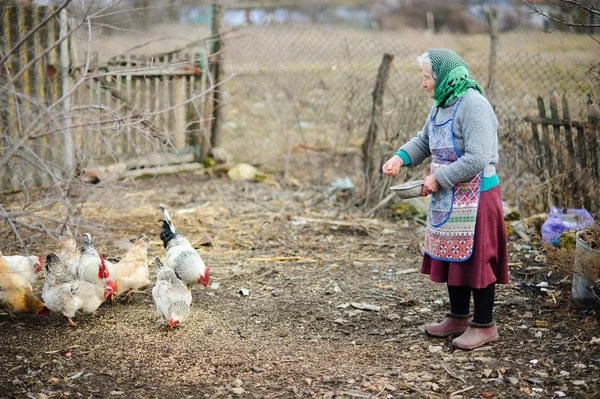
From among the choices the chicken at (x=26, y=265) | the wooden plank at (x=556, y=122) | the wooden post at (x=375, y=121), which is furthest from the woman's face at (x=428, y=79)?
the wooden post at (x=375, y=121)

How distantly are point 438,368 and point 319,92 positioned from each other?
6093 millimetres

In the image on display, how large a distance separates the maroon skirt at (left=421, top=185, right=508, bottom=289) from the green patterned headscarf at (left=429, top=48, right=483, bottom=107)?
2.14 feet

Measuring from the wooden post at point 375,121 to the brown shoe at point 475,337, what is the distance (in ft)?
11.3

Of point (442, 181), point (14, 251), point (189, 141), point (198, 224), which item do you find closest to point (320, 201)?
point (198, 224)

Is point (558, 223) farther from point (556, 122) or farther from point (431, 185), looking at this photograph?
point (431, 185)

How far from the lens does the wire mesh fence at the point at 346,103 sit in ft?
22.7

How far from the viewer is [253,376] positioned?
3877 millimetres

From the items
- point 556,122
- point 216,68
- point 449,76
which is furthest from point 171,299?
point 216,68

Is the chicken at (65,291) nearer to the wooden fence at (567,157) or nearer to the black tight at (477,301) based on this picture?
the black tight at (477,301)

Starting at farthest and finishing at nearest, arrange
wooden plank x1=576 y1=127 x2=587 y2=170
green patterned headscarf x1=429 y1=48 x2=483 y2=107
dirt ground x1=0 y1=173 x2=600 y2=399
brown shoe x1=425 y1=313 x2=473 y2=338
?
1. wooden plank x1=576 y1=127 x2=587 y2=170
2. brown shoe x1=425 y1=313 x2=473 y2=338
3. green patterned headscarf x1=429 y1=48 x2=483 y2=107
4. dirt ground x1=0 y1=173 x2=600 y2=399

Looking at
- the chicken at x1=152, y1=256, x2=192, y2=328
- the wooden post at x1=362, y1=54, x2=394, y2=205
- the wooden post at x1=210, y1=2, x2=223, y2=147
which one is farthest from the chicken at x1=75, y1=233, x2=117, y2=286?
the wooden post at x1=210, y1=2, x2=223, y2=147

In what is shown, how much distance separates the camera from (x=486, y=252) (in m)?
3.96

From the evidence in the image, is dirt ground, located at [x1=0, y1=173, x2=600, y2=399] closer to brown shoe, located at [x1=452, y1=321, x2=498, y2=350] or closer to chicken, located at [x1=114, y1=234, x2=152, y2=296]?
brown shoe, located at [x1=452, y1=321, x2=498, y2=350]

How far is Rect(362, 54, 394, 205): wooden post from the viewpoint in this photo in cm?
754
